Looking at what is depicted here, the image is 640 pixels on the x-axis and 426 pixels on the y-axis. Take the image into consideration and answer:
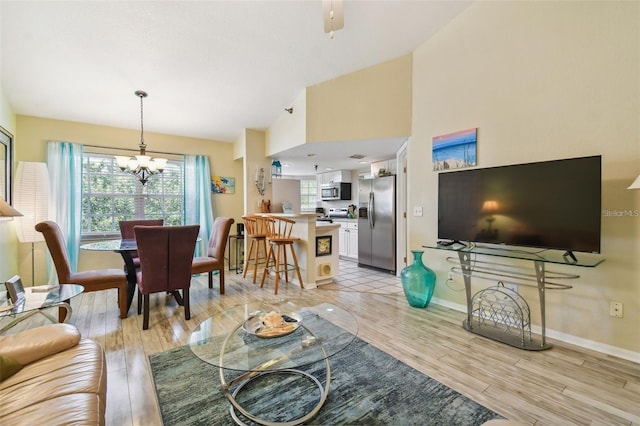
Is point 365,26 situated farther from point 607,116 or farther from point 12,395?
point 12,395

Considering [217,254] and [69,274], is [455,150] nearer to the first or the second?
[217,254]

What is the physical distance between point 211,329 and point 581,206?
2916 millimetres

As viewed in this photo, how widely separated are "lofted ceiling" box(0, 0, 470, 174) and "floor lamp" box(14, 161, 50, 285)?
3.18ft

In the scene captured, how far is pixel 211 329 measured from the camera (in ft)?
6.47

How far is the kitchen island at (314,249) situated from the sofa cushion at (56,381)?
2.89 meters

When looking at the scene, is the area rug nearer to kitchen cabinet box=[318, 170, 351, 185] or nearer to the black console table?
the black console table

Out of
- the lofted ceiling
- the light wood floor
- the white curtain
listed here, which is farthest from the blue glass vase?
the white curtain

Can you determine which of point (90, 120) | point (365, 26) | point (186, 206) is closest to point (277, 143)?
point (186, 206)

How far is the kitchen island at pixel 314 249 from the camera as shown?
422cm

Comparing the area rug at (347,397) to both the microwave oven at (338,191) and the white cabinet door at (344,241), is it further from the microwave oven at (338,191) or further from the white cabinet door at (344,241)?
the microwave oven at (338,191)

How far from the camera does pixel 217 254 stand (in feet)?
12.6

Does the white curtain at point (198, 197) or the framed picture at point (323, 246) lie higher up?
the white curtain at point (198, 197)

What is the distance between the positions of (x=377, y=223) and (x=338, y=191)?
201cm

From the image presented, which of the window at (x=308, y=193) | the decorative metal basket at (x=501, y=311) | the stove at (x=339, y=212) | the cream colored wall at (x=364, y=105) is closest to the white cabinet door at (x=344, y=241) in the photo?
the stove at (x=339, y=212)
